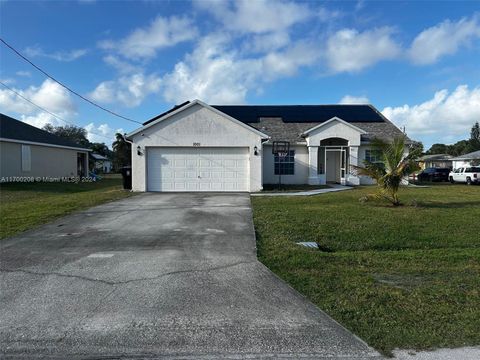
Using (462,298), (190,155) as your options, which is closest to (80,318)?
(462,298)

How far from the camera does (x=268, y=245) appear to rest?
7.53m

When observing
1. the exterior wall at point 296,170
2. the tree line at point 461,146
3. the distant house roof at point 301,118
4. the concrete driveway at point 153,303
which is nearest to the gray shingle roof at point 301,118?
the distant house roof at point 301,118

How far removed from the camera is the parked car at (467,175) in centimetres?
2690

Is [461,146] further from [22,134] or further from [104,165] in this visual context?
[22,134]

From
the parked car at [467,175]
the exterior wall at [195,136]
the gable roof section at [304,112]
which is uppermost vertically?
the gable roof section at [304,112]

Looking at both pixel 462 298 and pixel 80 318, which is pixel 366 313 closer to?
pixel 462 298

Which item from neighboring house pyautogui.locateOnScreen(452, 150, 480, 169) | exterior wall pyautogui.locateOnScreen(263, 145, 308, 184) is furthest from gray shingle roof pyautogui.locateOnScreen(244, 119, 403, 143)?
neighboring house pyautogui.locateOnScreen(452, 150, 480, 169)

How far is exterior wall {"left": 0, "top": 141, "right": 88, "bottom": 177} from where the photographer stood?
994 inches

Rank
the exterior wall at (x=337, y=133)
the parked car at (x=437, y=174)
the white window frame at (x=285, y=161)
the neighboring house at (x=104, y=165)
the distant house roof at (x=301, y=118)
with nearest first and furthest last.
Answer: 1. the exterior wall at (x=337, y=133)
2. the white window frame at (x=285, y=161)
3. the distant house roof at (x=301, y=118)
4. the parked car at (x=437, y=174)
5. the neighboring house at (x=104, y=165)

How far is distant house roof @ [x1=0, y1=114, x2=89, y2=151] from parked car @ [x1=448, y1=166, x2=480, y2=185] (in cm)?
3226

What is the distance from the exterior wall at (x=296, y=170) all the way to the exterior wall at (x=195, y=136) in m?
4.42

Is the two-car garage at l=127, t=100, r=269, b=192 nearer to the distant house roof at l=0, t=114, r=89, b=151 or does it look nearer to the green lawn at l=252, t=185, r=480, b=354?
the green lawn at l=252, t=185, r=480, b=354

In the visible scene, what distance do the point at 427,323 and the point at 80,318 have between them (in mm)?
3903

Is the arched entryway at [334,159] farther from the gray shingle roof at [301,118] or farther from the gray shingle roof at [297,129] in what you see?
the gray shingle roof at [301,118]
